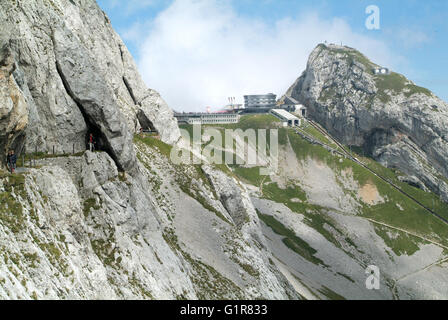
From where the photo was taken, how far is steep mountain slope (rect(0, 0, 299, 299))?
93.1 ft

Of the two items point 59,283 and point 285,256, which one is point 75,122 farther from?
point 285,256

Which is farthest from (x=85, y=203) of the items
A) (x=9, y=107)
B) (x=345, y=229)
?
(x=345, y=229)

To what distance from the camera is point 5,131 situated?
31469 millimetres

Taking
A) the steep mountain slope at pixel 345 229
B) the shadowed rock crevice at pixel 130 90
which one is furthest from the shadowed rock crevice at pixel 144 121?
the steep mountain slope at pixel 345 229

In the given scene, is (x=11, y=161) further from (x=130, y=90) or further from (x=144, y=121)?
(x=130, y=90)

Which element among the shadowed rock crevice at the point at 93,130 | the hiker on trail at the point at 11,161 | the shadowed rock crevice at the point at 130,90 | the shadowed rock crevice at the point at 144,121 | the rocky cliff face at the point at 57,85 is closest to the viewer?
the hiker on trail at the point at 11,161

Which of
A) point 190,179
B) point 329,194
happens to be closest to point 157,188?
point 190,179

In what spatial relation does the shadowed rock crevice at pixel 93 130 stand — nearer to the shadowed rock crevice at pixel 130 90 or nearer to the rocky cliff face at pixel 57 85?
the rocky cliff face at pixel 57 85

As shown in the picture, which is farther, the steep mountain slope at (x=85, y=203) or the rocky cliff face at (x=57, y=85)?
the rocky cliff face at (x=57, y=85)

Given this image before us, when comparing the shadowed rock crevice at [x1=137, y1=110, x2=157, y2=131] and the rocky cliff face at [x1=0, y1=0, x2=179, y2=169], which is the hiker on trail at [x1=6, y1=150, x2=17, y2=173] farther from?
the shadowed rock crevice at [x1=137, y1=110, x2=157, y2=131]

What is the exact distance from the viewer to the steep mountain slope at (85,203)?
1117 inches

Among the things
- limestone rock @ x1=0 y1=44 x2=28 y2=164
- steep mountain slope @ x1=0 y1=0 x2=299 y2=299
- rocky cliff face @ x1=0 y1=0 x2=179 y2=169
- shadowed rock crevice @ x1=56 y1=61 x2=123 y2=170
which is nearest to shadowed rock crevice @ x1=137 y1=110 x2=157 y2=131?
steep mountain slope @ x1=0 y1=0 x2=299 y2=299

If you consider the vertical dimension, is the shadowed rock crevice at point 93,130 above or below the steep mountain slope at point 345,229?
above

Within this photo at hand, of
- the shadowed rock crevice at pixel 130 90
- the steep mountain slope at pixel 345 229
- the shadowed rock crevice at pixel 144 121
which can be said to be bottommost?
the steep mountain slope at pixel 345 229
